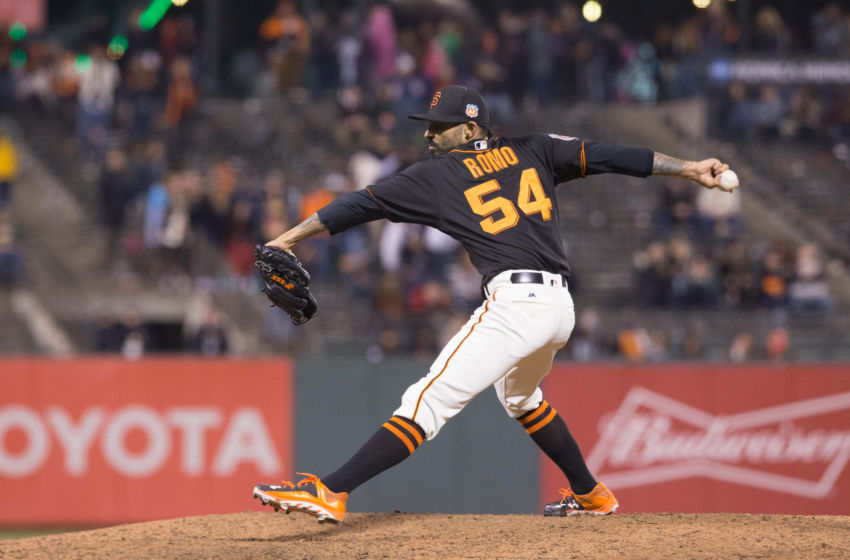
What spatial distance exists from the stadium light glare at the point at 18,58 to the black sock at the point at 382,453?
42.6 feet

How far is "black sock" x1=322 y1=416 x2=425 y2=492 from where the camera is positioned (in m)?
5.28

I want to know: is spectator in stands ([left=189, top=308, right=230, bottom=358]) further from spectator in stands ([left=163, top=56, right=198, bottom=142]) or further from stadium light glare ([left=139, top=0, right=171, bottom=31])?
stadium light glare ([left=139, top=0, right=171, bottom=31])

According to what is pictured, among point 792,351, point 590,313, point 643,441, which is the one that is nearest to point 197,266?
point 590,313

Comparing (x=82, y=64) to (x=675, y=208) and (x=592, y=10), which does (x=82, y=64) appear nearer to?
(x=675, y=208)

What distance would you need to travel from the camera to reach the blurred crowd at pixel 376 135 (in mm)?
12539

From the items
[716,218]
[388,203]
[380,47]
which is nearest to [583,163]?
[388,203]

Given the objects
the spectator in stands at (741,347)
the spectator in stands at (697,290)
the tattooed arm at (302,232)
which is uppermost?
the tattooed arm at (302,232)

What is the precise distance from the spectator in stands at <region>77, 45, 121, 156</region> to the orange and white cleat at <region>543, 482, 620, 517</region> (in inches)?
422

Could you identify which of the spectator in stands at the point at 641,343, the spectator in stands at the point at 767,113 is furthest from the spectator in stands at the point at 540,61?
the spectator in stands at the point at 641,343

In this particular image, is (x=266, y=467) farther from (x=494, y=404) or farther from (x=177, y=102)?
(x=177, y=102)

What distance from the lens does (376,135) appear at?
599 inches

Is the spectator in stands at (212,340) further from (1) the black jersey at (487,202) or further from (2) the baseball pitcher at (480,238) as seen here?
(1) the black jersey at (487,202)

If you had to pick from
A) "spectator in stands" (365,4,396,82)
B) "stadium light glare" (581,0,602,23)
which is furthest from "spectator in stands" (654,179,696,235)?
"stadium light glare" (581,0,602,23)

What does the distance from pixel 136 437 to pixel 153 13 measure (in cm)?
1051
